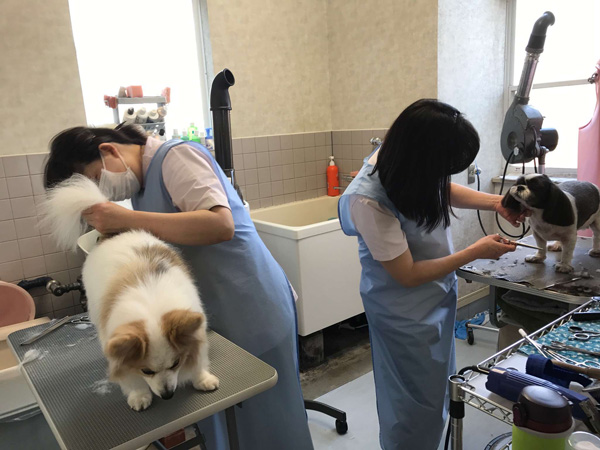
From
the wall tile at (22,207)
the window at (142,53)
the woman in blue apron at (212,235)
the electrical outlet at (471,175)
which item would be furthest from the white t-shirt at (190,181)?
the electrical outlet at (471,175)

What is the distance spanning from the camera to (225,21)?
9.37 ft

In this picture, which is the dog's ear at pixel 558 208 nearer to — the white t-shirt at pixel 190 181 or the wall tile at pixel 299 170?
the white t-shirt at pixel 190 181

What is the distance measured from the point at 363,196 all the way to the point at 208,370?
2.14 feet

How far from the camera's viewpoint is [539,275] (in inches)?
62.1

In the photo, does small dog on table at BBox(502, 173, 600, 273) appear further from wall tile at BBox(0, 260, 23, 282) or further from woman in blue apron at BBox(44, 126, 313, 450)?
wall tile at BBox(0, 260, 23, 282)

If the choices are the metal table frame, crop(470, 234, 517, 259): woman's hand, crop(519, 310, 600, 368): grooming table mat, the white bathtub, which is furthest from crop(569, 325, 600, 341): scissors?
the white bathtub

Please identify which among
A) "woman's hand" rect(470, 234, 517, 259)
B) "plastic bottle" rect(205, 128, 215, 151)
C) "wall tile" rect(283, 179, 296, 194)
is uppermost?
"plastic bottle" rect(205, 128, 215, 151)

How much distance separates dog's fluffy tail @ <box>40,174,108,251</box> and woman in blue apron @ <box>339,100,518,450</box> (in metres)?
0.72

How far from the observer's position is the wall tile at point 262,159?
314 cm

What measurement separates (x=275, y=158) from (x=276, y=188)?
212mm

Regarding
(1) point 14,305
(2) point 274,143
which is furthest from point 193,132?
(1) point 14,305

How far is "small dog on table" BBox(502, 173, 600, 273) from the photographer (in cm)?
152

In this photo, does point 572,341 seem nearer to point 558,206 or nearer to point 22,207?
point 558,206

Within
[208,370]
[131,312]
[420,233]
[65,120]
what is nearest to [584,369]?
[420,233]
